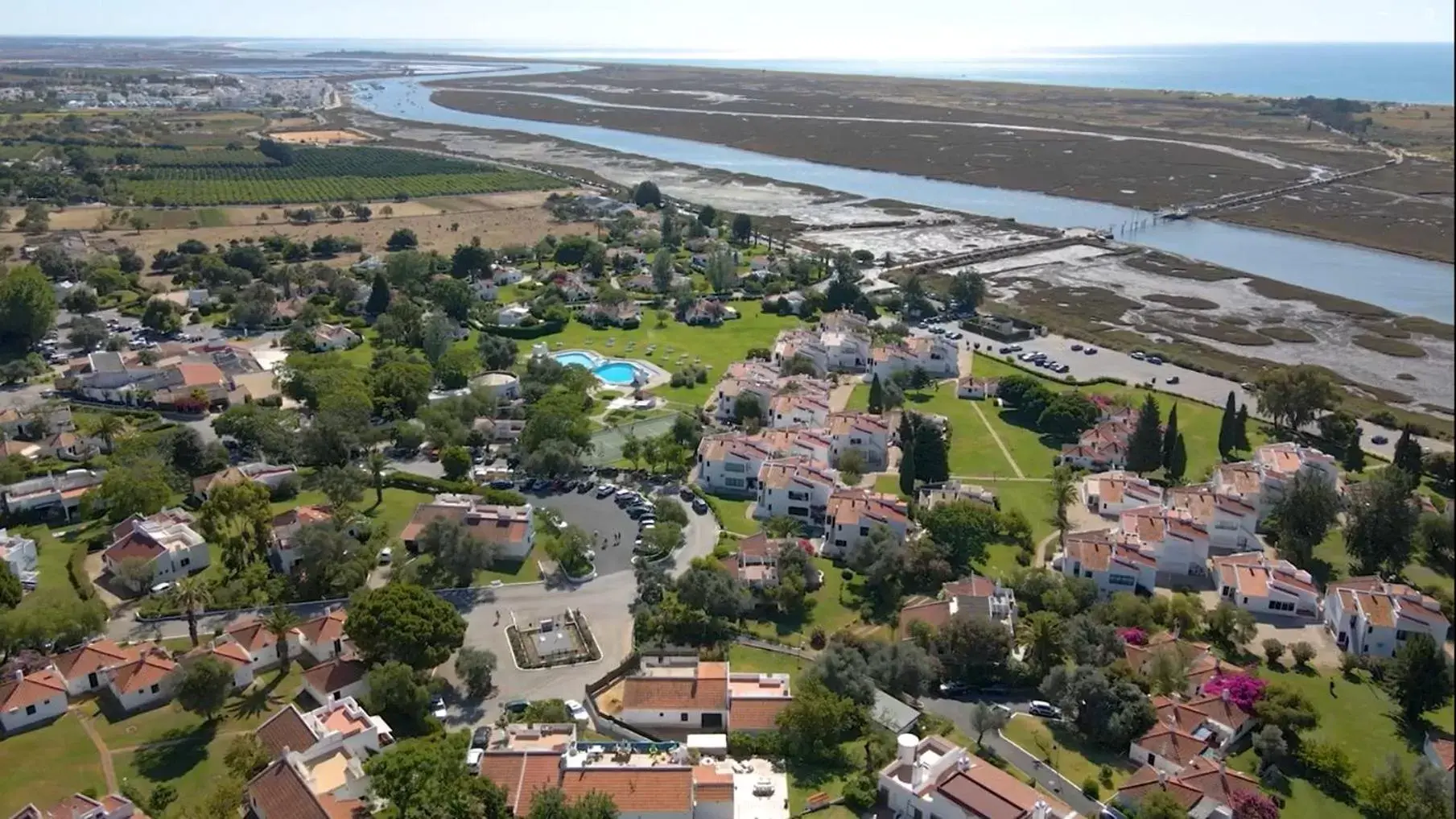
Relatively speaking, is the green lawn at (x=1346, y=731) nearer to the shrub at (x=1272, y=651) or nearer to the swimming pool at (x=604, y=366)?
the shrub at (x=1272, y=651)

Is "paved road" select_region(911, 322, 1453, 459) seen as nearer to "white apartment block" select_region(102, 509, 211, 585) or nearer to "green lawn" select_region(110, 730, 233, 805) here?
"white apartment block" select_region(102, 509, 211, 585)

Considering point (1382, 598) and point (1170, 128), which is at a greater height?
point (1170, 128)

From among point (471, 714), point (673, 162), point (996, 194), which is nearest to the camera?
point (471, 714)

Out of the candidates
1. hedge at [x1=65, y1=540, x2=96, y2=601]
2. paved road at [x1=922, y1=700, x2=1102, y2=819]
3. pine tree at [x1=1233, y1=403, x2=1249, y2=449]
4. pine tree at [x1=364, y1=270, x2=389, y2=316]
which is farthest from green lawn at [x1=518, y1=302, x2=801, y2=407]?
paved road at [x1=922, y1=700, x2=1102, y2=819]

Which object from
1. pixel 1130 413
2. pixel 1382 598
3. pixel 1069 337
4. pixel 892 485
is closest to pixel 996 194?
pixel 1069 337

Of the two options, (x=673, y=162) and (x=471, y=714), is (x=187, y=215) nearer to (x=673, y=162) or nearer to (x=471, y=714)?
(x=673, y=162)

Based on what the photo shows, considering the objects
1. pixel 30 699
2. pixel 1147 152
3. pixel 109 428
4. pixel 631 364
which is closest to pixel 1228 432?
pixel 631 364
